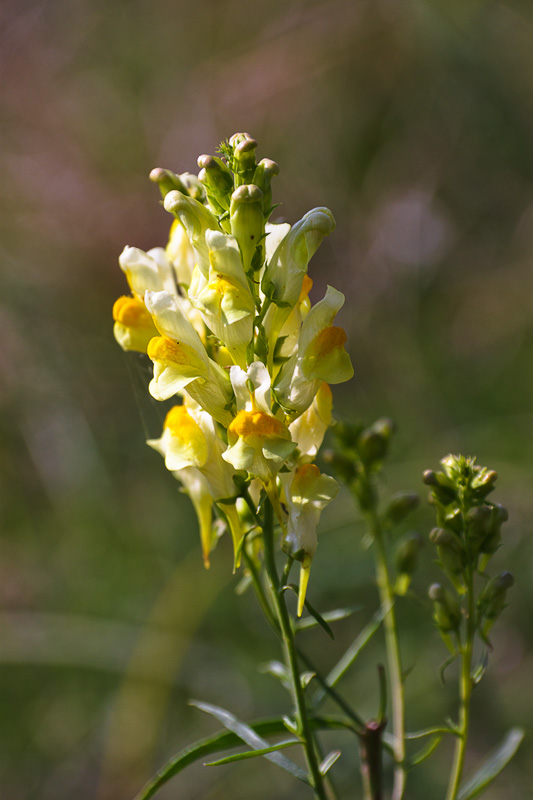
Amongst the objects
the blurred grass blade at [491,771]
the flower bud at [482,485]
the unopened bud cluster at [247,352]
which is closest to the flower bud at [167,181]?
the unopened bud cluster at [247,352]

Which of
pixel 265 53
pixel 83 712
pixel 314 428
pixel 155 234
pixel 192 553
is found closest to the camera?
pixel 314 428

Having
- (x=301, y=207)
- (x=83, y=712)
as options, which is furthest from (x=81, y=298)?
(x=83, y=712)

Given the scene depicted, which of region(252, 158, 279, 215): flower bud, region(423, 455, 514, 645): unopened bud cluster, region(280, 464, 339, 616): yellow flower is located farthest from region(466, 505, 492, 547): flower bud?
region(252, 158, 279, 215): flower bud

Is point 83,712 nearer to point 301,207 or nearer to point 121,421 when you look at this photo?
point 121,421

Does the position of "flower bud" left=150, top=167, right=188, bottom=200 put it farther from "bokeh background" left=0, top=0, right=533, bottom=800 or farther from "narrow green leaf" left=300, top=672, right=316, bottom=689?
"bokeh background" left=0, top=0, right=533, bottom=800

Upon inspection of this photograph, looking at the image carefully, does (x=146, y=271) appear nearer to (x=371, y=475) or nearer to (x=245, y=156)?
(x=245, y=156)

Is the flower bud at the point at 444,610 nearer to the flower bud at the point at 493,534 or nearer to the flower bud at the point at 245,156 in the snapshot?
the flower bud at the point at 493,534
